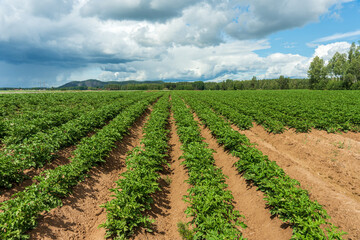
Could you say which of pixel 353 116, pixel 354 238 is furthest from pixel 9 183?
pixel 353 116

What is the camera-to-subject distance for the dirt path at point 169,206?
4.91 metres

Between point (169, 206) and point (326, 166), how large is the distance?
27.1 ft

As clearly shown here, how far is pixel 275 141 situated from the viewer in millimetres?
11914

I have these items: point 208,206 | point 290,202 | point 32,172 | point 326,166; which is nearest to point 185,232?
point 208,206

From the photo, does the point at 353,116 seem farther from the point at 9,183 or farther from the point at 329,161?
the point at 9,183

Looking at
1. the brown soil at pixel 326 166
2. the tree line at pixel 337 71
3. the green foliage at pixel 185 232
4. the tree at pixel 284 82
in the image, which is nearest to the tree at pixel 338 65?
the tree line at pixel 337 71

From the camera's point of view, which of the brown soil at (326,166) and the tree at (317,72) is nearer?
the brown soil at (326,166)

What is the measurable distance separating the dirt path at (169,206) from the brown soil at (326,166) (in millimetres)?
4515

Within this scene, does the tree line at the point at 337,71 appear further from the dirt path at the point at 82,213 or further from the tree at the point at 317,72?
the dirt path at the point at 82,213

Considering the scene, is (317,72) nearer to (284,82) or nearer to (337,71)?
(337,71)

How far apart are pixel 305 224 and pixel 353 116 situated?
46.0 feet

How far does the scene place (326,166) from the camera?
8.59 metres

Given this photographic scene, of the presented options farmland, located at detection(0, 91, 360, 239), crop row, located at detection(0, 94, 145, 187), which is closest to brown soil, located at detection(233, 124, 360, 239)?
farmland, located at detection(0, 91, 360, 239)

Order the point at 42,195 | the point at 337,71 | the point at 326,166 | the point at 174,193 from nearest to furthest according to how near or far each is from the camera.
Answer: the point at 42,195 < the point at 174,193 < the point at 326,166 < the point at 337,71
